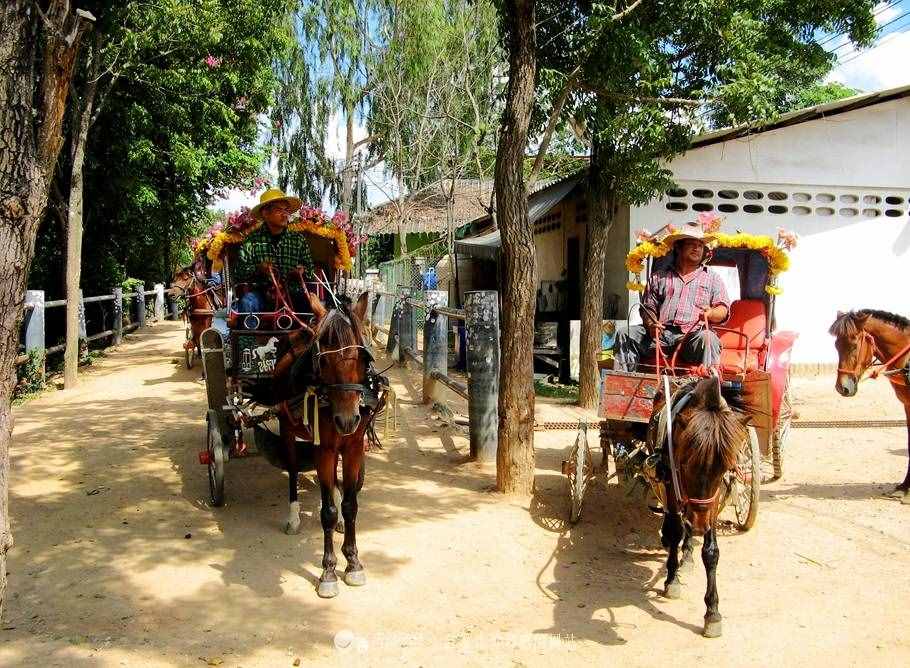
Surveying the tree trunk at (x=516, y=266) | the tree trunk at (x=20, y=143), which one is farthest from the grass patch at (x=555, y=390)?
the tree trunk at (x=20, y=143)

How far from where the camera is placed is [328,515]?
5.00 m

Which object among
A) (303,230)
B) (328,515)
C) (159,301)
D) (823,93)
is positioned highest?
(823,93)

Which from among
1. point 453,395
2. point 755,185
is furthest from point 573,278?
point 453,395

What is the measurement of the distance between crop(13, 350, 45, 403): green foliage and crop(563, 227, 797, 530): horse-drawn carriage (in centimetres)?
933

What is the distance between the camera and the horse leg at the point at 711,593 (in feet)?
14.2

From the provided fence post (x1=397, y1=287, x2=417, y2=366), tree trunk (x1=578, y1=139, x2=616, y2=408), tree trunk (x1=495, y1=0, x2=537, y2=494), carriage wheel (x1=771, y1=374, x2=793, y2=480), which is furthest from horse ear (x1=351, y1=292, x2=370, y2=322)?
fence post (x1=397, y1=287, x2=417, y2=366)

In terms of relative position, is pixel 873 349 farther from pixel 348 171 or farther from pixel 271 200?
pixel 348 171

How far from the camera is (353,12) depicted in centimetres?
2456

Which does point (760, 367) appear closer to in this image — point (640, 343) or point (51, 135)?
point (640, 343)

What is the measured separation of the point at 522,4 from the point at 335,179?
880 inches

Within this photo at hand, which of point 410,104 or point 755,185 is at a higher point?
point 410,104

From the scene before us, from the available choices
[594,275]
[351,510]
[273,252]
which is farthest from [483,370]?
[594,275]

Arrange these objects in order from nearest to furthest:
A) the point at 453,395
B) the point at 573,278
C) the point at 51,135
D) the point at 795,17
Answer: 1. the point at 51,135
2. the point at 795,17
3. the point at 453,395
4. the point at 573,278

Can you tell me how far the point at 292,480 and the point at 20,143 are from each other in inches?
134
